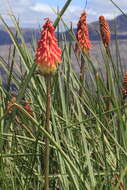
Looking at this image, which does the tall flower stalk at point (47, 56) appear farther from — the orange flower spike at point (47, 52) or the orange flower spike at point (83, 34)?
the orange flower spike at point (83, 34)

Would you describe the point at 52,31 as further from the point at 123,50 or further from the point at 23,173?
the point at 123,50

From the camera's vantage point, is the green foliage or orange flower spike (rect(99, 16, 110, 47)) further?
orange flower spike (rect(99, 16, 110, 47))

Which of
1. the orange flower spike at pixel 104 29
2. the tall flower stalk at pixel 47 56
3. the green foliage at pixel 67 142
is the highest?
the orange flower spike at pixel 104 29

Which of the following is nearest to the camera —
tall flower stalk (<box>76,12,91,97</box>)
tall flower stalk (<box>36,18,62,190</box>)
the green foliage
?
tall flower stalk (<box>36,18,62,190</box>)

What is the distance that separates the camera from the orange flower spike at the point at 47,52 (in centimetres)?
137

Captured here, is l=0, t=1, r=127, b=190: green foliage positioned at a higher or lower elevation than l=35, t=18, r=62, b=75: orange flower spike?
lower

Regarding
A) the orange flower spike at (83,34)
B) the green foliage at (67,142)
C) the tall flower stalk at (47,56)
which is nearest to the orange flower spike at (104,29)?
the orange flower spike at (83,34)

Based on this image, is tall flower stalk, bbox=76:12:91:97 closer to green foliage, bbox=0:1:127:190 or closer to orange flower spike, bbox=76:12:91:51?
orange flower spike, bbox=76:12:91:51

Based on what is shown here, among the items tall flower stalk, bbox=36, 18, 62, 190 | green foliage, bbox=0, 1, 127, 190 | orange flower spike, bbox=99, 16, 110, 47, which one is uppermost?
orange flower spike, bbox=99, 16, 110, 47

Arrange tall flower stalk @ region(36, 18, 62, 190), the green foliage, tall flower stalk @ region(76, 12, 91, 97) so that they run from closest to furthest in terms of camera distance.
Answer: tall flower stalk @ region(36, 18, 62, 190) → the green foliage → tall flower stalk @ region(76, 12, 91, 97)

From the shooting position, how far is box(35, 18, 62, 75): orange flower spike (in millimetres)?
1366

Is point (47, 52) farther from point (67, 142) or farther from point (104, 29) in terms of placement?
point (104, 29)

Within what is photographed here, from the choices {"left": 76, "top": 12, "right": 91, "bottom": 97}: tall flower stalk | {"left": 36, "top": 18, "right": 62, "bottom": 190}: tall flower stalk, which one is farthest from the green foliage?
{"left": 76, "top": 12, "right": 91, "bottom": 97}: tall flower stalk

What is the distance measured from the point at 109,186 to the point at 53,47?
629 mm
